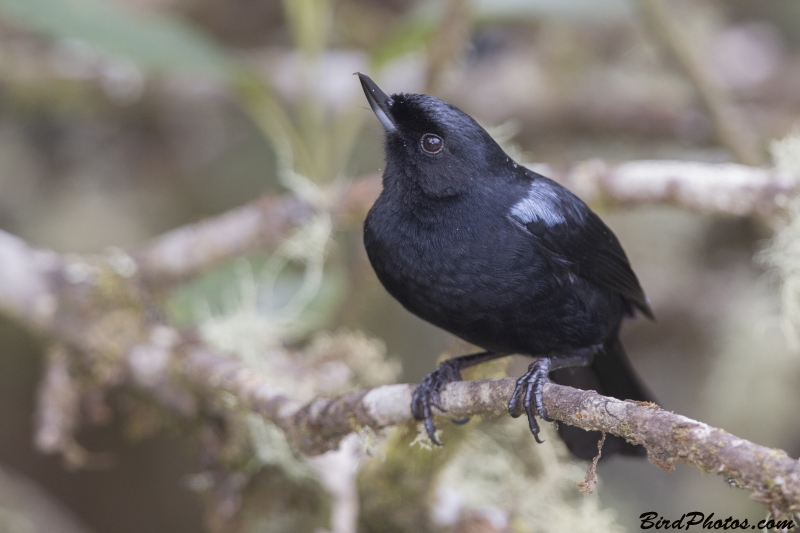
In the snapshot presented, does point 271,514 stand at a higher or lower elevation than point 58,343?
lower

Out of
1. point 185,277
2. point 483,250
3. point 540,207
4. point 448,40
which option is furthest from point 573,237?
point 185,277

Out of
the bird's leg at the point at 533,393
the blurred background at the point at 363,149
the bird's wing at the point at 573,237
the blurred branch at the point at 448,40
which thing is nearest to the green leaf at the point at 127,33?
the blurred background at the point at 363,149

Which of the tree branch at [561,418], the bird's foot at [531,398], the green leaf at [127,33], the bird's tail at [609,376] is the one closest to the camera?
the tree branch at [561,418]

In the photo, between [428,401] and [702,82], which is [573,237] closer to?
[428,401]

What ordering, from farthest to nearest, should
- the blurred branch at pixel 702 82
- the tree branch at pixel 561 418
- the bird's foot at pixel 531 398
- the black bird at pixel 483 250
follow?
the blurred branch at pixel 702 82 < the black bird at pixel 483 250 < the bird's foot at pixel 531 398 < the tree branch at pixel 561 418

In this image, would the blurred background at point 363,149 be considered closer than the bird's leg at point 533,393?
No

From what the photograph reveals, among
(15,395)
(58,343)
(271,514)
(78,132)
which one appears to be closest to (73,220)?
(78,132)

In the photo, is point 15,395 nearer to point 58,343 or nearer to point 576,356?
point 58,343

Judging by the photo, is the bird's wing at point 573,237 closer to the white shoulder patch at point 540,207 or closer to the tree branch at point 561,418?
the white shoulder patch at point 540,207
